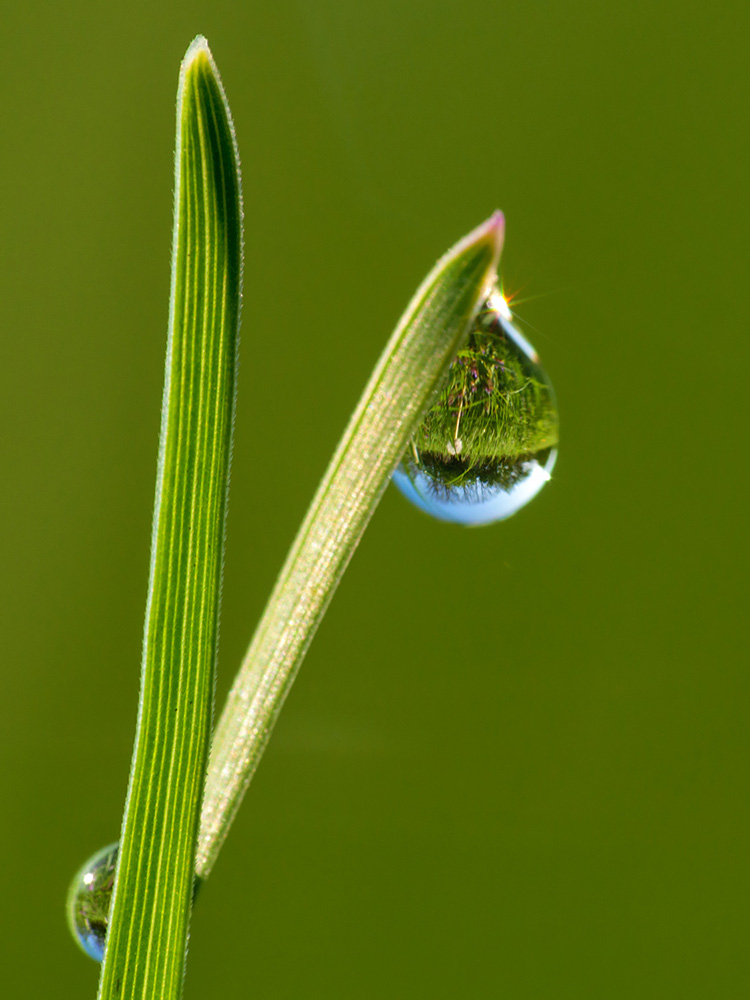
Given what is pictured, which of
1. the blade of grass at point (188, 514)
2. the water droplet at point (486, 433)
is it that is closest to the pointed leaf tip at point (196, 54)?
the blade of grass at point (188, 514)

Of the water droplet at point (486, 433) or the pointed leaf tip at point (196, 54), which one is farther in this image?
the water droplet at point (486, 433)

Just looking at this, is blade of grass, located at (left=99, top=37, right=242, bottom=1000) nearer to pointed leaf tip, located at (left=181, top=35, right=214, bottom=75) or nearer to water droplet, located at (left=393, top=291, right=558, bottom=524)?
pointed leaf tip, located at (left=181, top=35, right=214, bottom=75)

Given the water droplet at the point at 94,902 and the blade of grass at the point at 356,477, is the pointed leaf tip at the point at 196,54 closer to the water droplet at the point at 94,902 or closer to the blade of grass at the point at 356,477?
the blade of grass at the point at 356,477

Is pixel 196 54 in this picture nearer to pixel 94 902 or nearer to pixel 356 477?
pixel 356 477

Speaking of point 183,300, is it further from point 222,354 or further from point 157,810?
point 157,810

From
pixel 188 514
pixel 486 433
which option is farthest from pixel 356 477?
pixel 486 433

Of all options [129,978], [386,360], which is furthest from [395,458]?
[129,978]
